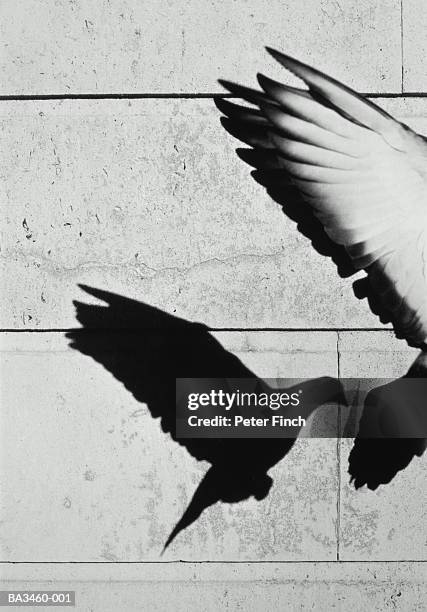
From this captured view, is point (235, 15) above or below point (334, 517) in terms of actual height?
above

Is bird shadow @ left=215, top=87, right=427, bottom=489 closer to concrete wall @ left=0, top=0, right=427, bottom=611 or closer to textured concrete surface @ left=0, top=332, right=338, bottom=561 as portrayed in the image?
concrete wall @ left=0, top=0, right=427, bottom=611

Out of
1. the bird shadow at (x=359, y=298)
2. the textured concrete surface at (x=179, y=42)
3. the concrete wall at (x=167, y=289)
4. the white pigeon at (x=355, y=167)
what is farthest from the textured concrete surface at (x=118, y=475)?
the textured concrete surface at (x=179, y=42)

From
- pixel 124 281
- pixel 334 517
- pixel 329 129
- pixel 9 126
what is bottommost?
pixel 334 517

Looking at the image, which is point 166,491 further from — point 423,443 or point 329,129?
point 329,129

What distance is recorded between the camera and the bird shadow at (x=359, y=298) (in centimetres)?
328

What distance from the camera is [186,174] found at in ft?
11.2

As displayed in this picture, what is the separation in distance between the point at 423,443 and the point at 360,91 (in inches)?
68.1

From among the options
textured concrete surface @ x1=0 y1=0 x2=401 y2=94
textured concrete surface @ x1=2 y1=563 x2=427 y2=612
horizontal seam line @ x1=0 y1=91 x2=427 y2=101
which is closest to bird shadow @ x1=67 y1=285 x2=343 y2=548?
textured concrete surface @ x1=2 y1=563 x2=427 y2=612

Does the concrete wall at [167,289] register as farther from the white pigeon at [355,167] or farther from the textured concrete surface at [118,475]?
the white pigeon at [355,167]

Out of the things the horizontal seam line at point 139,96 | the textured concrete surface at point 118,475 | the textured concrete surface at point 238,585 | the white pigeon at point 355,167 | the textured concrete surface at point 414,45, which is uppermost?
the textured concrete surface at point 414,45

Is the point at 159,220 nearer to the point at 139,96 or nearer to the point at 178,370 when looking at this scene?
the point at 139,96

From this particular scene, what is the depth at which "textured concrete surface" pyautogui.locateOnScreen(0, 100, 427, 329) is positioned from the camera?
340cm

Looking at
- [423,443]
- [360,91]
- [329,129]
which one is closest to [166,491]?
[423,443]

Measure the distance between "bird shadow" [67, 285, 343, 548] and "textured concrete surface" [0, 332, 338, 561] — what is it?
1.8 inches
